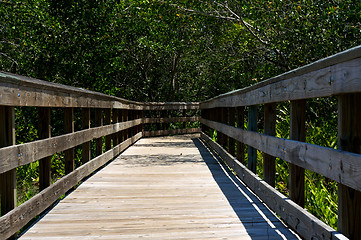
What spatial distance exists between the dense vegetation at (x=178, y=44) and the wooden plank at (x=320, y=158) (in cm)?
111

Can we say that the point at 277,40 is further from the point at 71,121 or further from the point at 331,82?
the point at 331,82

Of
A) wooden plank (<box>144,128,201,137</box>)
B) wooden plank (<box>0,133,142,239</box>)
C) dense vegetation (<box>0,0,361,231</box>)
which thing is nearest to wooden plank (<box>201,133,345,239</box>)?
dense vegetation (<box>0,0,361,231</box>)

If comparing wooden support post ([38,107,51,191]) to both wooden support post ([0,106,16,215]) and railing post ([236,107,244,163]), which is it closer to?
wooden support post ([0,106,16,215])

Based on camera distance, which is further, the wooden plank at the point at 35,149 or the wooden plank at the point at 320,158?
the wooden plank at the point at 35,149

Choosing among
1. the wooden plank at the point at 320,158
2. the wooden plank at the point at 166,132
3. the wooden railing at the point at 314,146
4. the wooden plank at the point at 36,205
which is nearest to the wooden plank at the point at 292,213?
the wooden railing at the point at 314,146

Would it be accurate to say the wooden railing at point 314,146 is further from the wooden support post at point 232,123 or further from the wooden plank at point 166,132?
the wooden plank at point 166,132

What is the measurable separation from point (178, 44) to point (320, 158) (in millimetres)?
13560

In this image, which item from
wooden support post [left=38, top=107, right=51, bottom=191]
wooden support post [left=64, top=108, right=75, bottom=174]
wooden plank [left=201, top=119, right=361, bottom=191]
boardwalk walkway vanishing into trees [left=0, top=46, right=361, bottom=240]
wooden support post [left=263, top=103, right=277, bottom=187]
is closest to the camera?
wooden plank [left=201, top=119, right=361, bottom=191]

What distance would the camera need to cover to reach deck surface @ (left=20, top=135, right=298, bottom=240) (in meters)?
3.44

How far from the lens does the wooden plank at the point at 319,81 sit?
7.83ft

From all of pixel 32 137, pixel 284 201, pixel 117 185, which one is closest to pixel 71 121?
pixel 117 185

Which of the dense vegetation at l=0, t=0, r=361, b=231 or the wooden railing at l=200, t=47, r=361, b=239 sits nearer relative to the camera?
the wooden railing at l=200, t=47, r=361, b=239

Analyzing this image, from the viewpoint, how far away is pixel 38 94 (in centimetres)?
374

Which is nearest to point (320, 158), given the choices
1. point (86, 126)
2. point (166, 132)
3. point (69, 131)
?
point (69, 131)
